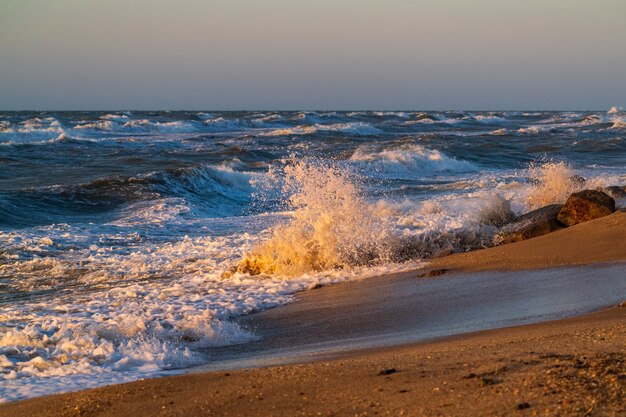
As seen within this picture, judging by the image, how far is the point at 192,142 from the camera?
126ft

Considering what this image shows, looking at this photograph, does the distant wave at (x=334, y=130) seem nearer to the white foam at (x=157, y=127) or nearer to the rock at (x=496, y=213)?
the white foam at (x=157, y=127)

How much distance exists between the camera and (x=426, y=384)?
3705 mm

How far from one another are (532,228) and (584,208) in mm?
718

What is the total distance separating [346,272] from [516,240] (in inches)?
86.8

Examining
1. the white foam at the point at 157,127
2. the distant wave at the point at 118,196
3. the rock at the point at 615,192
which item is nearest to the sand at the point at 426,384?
the rock at the point at 615,192

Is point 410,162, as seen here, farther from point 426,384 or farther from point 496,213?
point 426,384

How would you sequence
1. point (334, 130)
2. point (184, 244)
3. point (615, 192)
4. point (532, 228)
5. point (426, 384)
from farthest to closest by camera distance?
point (334, 130), point (615, 192), point (184, 244), point (532, 228), point (426, 384)

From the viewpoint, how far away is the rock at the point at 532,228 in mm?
9609

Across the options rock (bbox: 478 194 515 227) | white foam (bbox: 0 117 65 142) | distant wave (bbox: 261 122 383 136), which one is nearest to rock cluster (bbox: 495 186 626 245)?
rock (bbox: 478 194 515 227)

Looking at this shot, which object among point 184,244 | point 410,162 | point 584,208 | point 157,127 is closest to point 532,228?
point 584,208

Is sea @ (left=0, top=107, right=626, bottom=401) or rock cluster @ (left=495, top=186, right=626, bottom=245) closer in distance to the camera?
sea @ (left=0, top=107, right=626, bottom=401)

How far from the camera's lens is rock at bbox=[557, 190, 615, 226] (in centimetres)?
970

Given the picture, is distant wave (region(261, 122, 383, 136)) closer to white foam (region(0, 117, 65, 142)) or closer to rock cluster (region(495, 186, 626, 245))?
white foam (region(0, 117, 65, 142))

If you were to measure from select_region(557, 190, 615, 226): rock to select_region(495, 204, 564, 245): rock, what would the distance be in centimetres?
12
